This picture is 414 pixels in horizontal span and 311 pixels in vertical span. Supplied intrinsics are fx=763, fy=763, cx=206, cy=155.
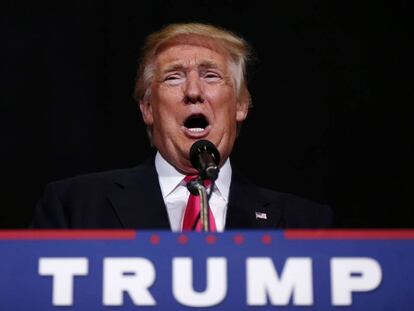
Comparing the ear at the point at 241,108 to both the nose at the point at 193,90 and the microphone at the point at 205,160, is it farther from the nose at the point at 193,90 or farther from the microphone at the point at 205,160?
the microphone at the point at 205,160

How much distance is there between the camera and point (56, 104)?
2230 mm

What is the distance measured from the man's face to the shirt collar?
16 millimetres

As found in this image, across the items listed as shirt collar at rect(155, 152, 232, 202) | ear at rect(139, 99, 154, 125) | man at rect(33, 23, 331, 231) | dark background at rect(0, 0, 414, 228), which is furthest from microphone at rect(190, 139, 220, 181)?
dark background at rect(0, 0, 414, 228)

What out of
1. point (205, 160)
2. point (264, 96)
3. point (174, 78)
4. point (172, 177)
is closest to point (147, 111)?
point (174, 78)

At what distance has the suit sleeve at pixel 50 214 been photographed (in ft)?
5.20

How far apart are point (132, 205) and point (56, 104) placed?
0.73 meters

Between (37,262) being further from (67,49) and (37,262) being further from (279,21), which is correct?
(279,21)

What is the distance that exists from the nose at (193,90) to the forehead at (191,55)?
0.04 meters

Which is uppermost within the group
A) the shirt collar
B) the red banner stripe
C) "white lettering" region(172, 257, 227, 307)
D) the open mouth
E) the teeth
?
the open mouth

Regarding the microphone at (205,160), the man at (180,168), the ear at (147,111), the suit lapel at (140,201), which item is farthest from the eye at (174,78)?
the microphone at (205,160)

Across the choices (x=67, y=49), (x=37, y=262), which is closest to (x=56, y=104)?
(x=67, y=49)

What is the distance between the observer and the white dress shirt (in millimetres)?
1606

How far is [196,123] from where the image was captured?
1.81 m

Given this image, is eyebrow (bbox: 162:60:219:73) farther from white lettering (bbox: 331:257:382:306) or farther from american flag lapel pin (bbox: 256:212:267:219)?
white lettering (bbox: 331:257:382:306)
